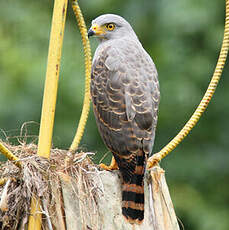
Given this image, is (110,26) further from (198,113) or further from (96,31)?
(198,113)

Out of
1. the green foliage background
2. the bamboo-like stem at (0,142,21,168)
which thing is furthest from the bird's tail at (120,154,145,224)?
the green foliage background

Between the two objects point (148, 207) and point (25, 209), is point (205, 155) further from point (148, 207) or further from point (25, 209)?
point (25, 209)

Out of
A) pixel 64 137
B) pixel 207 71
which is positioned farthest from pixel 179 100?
pixel 64 137

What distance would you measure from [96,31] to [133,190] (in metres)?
1.51

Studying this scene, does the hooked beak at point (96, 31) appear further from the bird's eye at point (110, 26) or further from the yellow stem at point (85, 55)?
the yellow stem at point (85, 55)

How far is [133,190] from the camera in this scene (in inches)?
141

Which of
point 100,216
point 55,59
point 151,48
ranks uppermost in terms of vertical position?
point 151,48

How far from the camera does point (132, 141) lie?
383 cm

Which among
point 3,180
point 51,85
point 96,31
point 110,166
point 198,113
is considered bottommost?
point 3,180

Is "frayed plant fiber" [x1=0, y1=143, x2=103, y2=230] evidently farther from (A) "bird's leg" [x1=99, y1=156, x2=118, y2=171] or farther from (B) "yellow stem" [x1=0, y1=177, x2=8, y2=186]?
(A) "bird's leg" [x1=99, y1=156, x2=118, y2=171]

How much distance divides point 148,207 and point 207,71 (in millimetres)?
4308

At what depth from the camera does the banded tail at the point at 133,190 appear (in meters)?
3.51

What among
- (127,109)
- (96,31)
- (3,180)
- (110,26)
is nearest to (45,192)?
(3,180)

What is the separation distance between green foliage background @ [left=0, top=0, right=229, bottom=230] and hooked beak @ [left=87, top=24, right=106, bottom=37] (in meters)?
2.01
